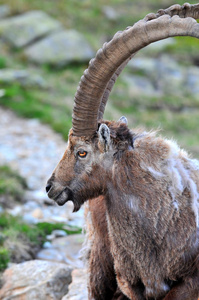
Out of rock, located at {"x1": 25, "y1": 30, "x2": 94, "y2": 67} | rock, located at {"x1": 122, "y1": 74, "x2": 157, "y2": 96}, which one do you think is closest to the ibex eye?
rock, located at {"x1": 25, "y1": 30, "x2": 94, "y2": 67}

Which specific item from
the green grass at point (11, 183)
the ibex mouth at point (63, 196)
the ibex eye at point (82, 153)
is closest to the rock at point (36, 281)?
the ibex mouth at point (63, 196)

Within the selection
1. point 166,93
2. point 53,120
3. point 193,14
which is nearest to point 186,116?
point 166,93

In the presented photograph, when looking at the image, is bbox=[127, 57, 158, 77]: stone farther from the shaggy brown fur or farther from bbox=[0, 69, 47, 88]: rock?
the shaggy brown fur

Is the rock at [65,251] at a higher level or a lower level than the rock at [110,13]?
lower

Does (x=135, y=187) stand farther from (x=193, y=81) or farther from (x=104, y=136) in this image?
(x=193, y=81)

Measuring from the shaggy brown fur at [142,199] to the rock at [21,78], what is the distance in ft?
48.3

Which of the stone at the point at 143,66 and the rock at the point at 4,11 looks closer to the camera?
the rock at the point at 4,11

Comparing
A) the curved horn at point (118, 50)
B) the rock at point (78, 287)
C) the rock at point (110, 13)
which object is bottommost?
the rock at point (78, 287)

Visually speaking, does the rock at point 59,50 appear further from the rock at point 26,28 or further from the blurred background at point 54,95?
the rock at point 26,28

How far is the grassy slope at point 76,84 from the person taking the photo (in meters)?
18.4

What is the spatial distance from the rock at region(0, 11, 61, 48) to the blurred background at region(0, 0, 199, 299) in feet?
0.17

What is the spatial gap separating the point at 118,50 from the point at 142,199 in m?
1.61

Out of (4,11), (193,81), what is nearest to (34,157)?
(4,11)

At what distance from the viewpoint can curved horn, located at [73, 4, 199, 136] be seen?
4.95m
